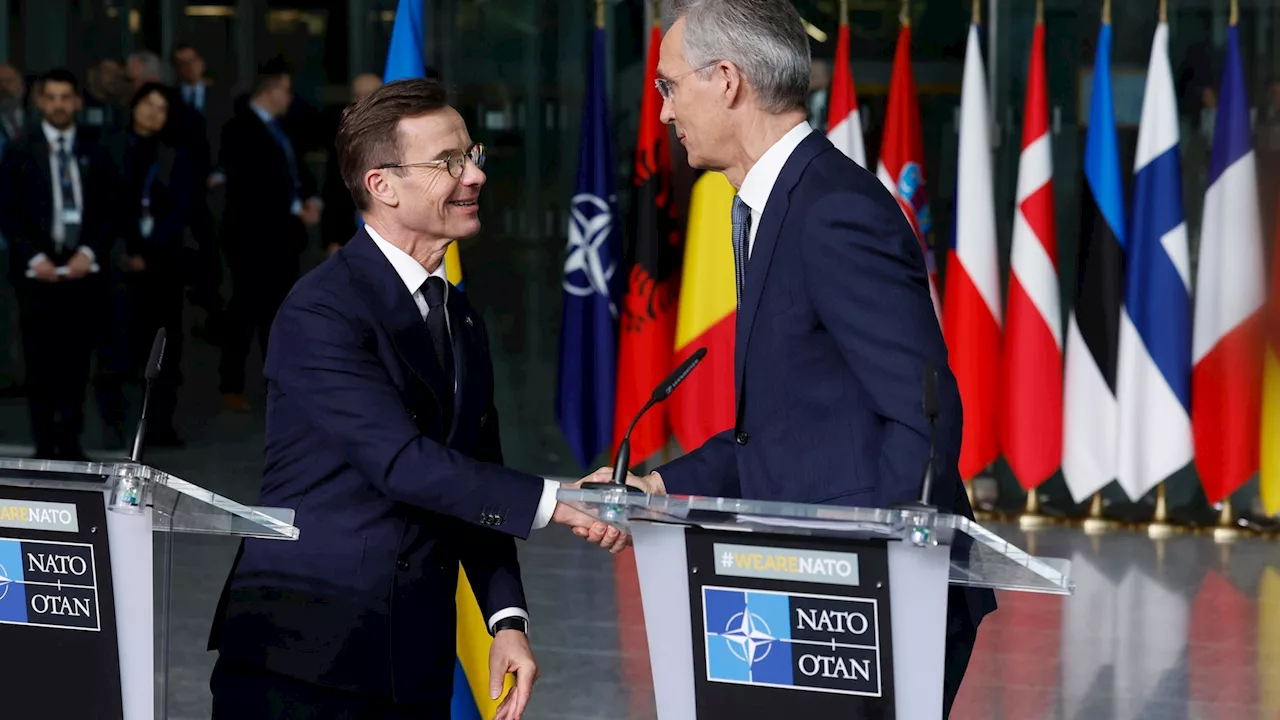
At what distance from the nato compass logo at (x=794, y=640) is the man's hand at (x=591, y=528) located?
0.35 m

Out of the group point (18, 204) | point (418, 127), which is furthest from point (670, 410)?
point (418, 127)

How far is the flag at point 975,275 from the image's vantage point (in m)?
6.74

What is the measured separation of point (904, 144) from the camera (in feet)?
22.7

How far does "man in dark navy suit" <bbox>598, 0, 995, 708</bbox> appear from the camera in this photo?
2.15m

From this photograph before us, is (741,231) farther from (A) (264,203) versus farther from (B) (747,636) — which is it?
(A) (264,203)

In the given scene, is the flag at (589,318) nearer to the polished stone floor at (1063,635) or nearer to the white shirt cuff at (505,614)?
the polished stone floor at (1063,635)

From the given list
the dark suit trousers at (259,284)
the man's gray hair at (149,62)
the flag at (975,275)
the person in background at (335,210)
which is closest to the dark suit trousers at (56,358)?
the dark suit trousers at (259,284)

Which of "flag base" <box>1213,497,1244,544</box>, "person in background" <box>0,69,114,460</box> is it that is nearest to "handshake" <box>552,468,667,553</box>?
"flag base" <box>1213,497,1244,544</box>

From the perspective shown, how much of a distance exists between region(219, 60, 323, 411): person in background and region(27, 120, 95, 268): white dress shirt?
29.0 inches

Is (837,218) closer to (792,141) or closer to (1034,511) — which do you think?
(792,141)

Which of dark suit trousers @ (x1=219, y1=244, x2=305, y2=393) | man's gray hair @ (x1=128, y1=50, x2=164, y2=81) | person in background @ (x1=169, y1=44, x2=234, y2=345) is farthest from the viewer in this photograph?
man's gray hair @ (x1=128, y1=50, x2=164, y2=81)

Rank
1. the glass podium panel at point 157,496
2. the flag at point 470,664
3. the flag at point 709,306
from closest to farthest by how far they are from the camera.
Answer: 1. the glass podium panel at point 157,496
2. the flag at point 470,664
3. the flag at point 709,306

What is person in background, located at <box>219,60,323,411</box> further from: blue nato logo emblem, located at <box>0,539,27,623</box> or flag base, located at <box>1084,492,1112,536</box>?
blue nato logo emblem, located at <box>0,539,27,623</box>

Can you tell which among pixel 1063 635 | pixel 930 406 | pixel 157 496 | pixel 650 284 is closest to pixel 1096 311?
pixel 650 284
